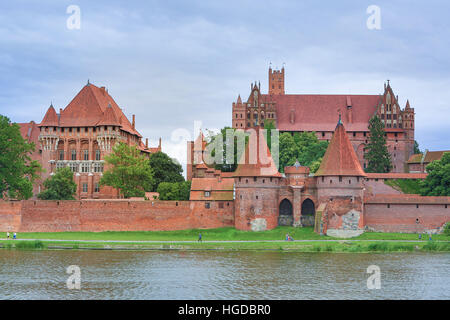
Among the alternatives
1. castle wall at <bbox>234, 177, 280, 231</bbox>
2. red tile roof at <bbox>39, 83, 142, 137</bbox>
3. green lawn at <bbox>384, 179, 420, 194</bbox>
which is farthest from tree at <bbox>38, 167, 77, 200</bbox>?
green lawn at <bbox>384, 179, 420, 194</bbox>

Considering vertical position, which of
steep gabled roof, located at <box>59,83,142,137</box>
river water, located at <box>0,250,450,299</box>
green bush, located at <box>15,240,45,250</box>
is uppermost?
steep gabled roof, located at <box>59,83,142,137</box>

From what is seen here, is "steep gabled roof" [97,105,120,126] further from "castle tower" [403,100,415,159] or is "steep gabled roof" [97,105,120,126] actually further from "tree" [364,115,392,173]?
"castle tower" [403,100,415,159]

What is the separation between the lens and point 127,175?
217ft

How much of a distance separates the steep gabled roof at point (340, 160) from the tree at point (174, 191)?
1444 cm

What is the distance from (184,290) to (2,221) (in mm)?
31600

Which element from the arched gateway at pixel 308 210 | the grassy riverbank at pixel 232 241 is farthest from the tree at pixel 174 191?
the arched gateway at pixel 308 210

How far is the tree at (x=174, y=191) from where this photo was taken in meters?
62.1

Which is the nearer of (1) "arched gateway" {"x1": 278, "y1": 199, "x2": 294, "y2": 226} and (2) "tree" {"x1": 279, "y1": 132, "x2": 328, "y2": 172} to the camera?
(1) "arched gateway" {"x1": 278, "y1": 199, "x2": 294, "y2": 226}

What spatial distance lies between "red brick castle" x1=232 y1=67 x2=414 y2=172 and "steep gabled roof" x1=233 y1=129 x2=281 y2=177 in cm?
2972

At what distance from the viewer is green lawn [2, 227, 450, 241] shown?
2040 inches

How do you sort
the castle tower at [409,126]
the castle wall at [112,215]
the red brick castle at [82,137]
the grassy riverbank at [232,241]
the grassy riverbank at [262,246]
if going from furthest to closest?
1. the castle tower at [409,126]
2. the red brick castle at [82,137]
3. the castle wall at [112,215]
4. the grassy riverbank at [232,241]
5. the grassy riverbank at [262,246]

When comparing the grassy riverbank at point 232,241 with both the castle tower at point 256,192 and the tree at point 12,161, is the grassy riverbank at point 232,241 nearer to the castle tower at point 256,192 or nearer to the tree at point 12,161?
the castle tower at point 256,192
